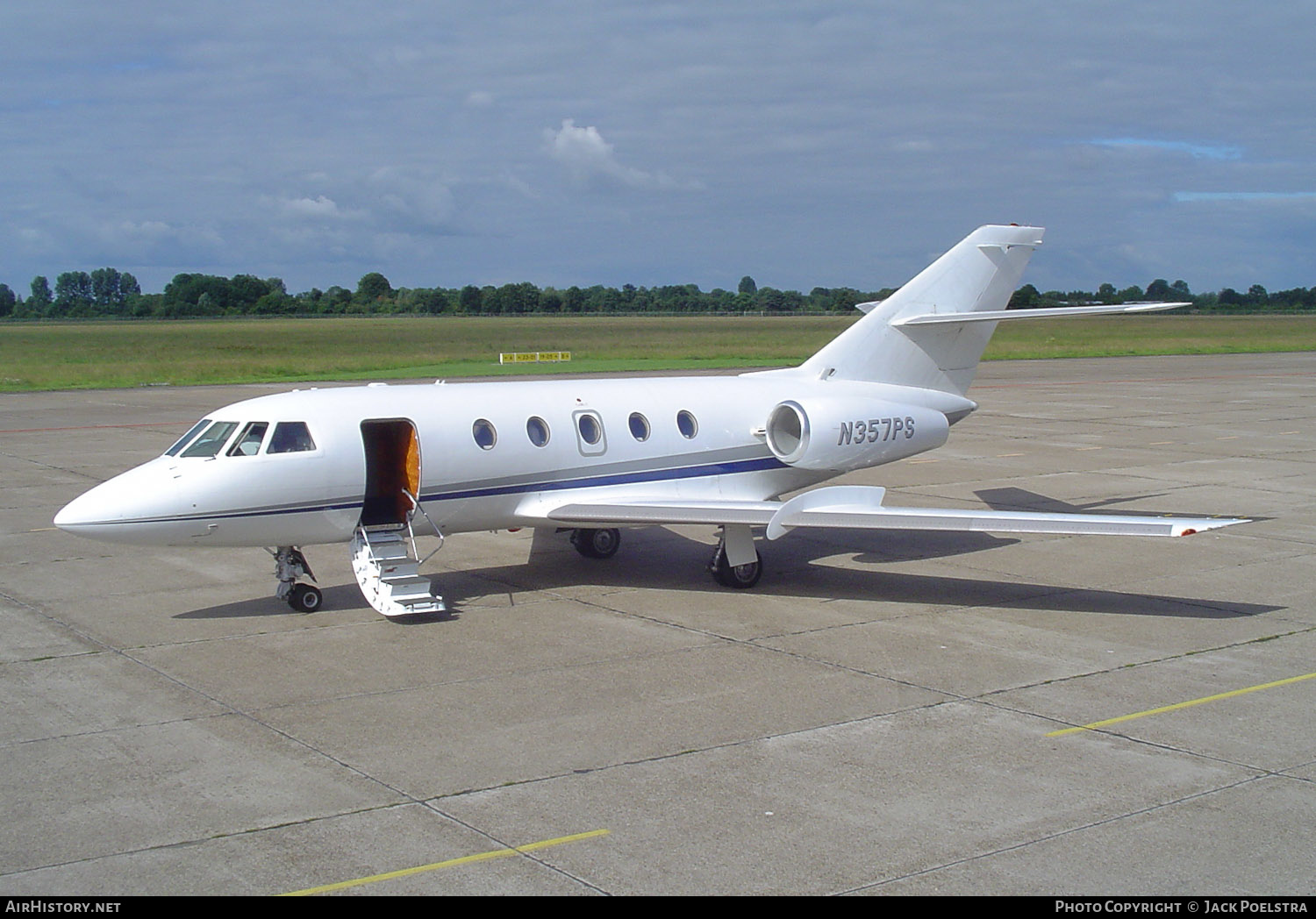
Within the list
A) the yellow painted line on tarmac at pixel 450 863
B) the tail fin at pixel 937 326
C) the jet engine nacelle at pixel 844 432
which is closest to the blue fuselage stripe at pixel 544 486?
the jet engine nacelle at pixel 844 432

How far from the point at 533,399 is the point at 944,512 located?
5.31m

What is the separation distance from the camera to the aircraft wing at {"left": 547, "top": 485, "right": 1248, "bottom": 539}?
44.7ft

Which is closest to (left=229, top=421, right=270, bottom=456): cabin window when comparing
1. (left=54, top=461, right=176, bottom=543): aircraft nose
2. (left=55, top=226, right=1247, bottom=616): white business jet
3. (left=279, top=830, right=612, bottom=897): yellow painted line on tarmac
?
(left=55, top=226, right=1247, bottom=616): white business jet

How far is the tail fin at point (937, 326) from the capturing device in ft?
60.5

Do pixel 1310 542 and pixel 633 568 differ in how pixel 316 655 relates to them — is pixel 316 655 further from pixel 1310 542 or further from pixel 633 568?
pixel 1310 542

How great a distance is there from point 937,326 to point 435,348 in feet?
245

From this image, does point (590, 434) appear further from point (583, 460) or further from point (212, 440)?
point (212, 440)

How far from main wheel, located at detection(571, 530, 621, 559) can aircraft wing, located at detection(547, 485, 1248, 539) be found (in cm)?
192

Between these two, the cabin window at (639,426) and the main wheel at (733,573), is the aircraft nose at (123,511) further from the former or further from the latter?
the main wheel at (733,573)

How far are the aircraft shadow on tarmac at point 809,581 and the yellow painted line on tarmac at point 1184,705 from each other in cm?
248

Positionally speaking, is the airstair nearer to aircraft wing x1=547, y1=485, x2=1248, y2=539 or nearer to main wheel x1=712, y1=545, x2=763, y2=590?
aircraft wing x1=547, y1=485, x2=1248, y2=539

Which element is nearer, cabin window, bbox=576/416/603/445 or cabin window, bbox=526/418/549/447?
cabin window, bbox=526/418/549/447

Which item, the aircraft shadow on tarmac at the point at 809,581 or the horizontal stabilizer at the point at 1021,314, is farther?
the horizontal stabilizer at the point at 1021,314

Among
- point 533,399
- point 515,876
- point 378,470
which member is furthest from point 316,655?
point 515,876
